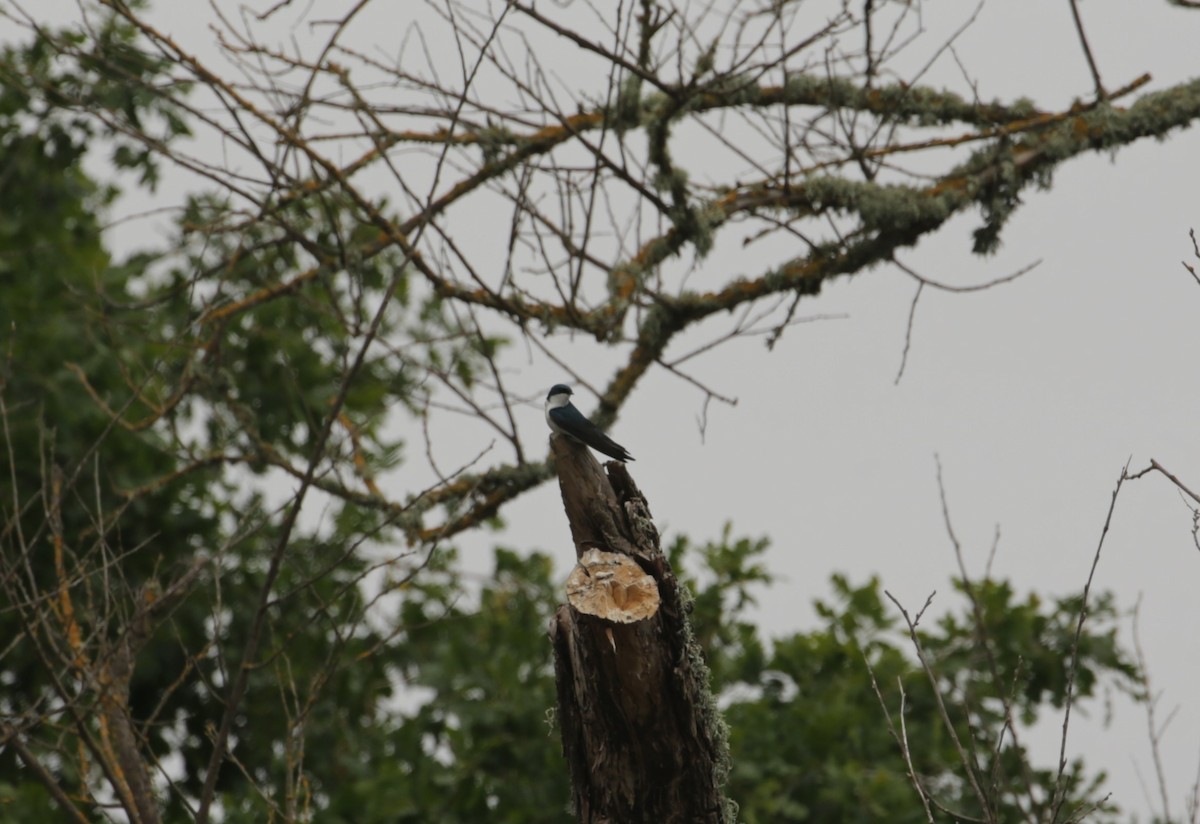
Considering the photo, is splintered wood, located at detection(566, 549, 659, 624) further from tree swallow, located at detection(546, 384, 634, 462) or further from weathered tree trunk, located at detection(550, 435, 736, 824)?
tree swallow, located at detection(546, 384, 634, 462)

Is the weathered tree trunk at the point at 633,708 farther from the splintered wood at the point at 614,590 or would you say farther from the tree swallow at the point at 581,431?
the tree swallow at the point at 581,431

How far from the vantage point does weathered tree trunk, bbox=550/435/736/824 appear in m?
3.26

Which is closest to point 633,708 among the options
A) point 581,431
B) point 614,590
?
point 614,590

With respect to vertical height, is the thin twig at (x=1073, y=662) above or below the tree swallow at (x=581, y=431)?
below

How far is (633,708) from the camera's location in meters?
3.25

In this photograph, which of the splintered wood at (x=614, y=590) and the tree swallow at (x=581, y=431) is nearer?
the splintered wood at (x=614, y=590)

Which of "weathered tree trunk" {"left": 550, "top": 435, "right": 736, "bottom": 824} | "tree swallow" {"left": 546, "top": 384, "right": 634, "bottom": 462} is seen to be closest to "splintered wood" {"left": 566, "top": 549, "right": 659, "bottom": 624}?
"weathered tree trunk" {"left": 550, "top": 435, "right": 736, "bottom": 824}

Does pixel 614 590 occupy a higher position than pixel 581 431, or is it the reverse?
pixel 581 431

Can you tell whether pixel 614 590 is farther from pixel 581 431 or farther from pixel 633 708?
pixel 581 431

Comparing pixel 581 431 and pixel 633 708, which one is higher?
pixel 581 431

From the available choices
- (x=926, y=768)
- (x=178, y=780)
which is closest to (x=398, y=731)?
(x=178, y=780)

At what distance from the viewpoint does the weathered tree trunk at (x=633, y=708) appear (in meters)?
3.26

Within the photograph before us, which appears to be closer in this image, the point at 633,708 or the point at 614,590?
the point at 633,708

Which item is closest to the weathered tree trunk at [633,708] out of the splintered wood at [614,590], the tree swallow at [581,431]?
the splintered wood at [614,590]
